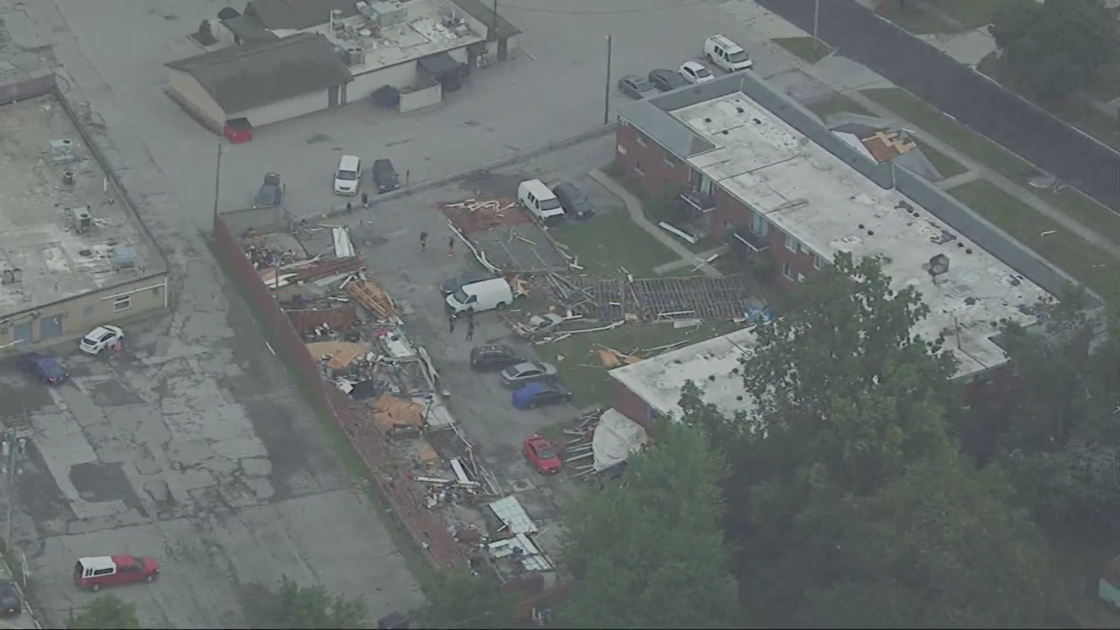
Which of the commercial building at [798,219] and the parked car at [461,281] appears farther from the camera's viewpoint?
the parked car at [461,281]

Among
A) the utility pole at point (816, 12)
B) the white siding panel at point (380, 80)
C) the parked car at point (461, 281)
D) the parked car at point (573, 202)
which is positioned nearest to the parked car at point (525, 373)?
the parked car at point (461, 281)

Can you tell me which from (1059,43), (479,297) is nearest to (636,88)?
(1059,43)

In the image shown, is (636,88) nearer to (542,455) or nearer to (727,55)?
(727,55)

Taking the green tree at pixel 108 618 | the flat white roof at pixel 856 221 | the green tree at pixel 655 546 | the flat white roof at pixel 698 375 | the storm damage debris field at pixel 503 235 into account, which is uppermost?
the green tree at pixel 108 618

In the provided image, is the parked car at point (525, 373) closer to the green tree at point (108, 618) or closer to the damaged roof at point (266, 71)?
the damaged roof at point (266, 71)

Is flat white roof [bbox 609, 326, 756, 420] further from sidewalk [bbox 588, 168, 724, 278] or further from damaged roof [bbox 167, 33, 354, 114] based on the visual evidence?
damaged roof [bbox 167, 33, 354, 114]

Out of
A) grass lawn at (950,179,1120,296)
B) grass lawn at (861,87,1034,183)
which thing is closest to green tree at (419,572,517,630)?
grass lawn at (950,179,1120,296)
